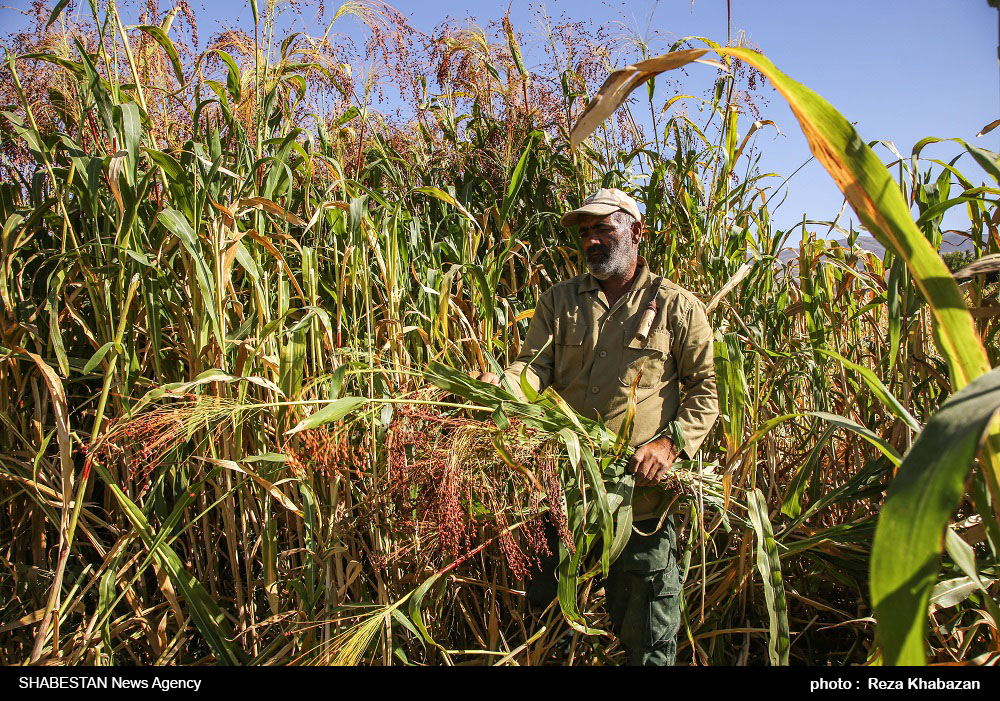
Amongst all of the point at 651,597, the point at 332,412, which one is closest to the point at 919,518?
the point at 332,412

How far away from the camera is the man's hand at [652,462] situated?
1.58 meters

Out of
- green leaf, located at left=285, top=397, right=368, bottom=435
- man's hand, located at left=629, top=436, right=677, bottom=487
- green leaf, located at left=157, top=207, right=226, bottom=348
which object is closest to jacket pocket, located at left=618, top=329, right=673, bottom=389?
man's hand, located at left=629, top=436, right=677, bottom=487

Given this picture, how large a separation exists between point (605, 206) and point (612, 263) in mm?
184

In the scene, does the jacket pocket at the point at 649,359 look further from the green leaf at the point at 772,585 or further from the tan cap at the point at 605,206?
the green leaf at the point at 772,585

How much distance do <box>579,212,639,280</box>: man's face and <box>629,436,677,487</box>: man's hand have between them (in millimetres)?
647

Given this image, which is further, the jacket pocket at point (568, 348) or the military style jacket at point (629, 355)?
the jacket pocket at point (568, 348)

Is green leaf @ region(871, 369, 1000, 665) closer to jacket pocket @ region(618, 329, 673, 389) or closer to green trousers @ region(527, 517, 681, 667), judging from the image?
green trousers @ region(527, 517, 681, 667)

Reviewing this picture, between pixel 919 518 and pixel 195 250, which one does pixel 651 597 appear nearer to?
pixel 919 518

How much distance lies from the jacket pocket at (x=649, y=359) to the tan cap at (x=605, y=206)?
0.41 metres

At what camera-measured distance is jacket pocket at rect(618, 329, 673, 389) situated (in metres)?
1.95

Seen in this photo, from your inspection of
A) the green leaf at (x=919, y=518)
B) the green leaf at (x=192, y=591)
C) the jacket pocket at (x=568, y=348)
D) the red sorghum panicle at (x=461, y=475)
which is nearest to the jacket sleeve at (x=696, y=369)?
the jacket pocket at (x=568, y=348)

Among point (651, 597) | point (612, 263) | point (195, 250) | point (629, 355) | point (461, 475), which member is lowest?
point (651, 597)

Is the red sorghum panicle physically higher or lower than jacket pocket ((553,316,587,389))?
lower

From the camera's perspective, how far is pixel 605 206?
201 centimetres
